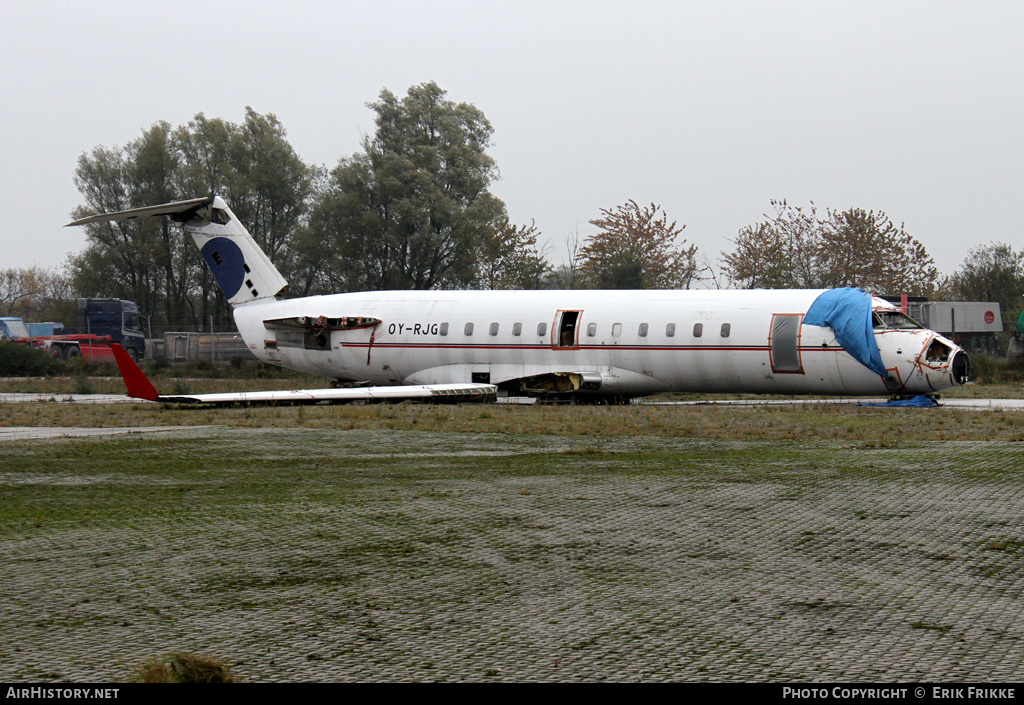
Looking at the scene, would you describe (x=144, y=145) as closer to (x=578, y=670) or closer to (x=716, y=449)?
(x=716, y=449)

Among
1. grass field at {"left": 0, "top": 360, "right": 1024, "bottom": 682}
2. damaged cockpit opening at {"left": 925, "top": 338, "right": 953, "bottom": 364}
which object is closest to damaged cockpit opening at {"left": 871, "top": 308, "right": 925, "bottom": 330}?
damaged cockpit opening at {"left": 925, "top": 338, "right": 953, "bottom": 364}

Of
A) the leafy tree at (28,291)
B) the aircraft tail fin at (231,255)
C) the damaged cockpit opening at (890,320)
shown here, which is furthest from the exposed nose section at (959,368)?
the leafy tree at (28,291)

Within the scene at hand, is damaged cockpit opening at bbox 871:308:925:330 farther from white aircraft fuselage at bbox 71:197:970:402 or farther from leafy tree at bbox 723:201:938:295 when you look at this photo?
leafy tree at bbox 723:201:938:295

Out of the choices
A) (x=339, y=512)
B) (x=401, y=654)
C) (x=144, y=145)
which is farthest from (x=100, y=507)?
(x=144, y=145)

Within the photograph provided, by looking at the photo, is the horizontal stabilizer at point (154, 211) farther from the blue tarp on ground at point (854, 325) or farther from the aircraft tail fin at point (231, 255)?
the blue tarp on ground at point (854, 325)

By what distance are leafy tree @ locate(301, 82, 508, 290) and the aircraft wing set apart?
39102 mm

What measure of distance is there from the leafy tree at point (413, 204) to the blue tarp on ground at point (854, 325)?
42532 mm

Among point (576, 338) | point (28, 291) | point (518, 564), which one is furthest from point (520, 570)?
point (28, 291)

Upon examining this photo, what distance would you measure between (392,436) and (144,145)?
60.1 meters

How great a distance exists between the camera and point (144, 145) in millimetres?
69562

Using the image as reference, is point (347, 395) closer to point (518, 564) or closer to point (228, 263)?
point (228, 263)

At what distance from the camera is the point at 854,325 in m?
22.7

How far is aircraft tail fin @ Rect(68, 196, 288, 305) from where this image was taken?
1184 inches

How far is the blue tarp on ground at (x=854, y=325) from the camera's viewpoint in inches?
893
